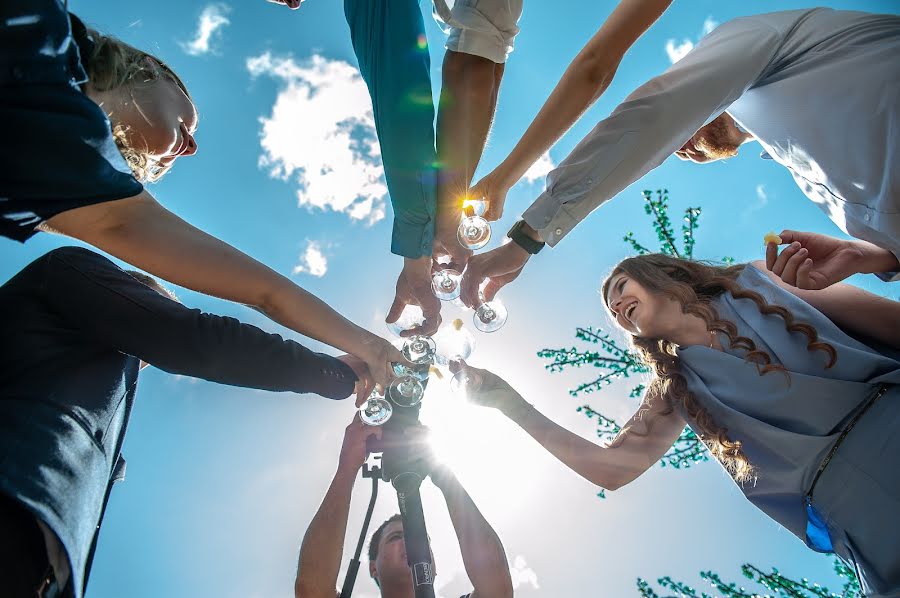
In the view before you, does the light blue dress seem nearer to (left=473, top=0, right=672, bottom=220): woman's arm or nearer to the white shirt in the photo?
the white shirt

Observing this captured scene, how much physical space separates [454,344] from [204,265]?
1136 millimetres

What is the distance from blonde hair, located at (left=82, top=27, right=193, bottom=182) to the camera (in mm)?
1519

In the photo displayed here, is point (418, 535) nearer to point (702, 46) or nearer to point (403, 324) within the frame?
point (403, 324)

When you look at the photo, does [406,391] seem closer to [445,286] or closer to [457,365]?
[457,365]

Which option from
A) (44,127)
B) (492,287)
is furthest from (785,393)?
(44,127)

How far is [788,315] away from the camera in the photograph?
1803 mm

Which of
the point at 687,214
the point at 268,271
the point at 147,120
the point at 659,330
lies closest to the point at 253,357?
the point at 268,271

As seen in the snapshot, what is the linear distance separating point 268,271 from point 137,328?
449 mm

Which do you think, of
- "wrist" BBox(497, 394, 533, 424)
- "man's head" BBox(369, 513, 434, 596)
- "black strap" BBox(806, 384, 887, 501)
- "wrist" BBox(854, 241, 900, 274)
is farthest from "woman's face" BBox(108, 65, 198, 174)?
"black strap" BBox(806, 384, 887, 501)

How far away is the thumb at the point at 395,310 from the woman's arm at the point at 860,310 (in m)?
1.65

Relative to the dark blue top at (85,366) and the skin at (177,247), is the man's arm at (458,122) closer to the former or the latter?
the skin at (177,247)

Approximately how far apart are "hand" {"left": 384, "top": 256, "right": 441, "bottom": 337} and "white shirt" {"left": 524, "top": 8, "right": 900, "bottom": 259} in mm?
716

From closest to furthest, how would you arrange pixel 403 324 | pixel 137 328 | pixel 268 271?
1. pixel 137 328
2. pixel 268 271
3. pixel 403 324

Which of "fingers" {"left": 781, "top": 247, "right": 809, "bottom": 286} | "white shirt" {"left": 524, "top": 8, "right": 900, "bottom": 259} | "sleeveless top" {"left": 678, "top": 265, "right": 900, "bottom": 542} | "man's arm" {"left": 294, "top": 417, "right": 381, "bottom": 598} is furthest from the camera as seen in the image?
"man's arm" {"left": 294, "top": 417, "right": 381, "bottom": 598}
